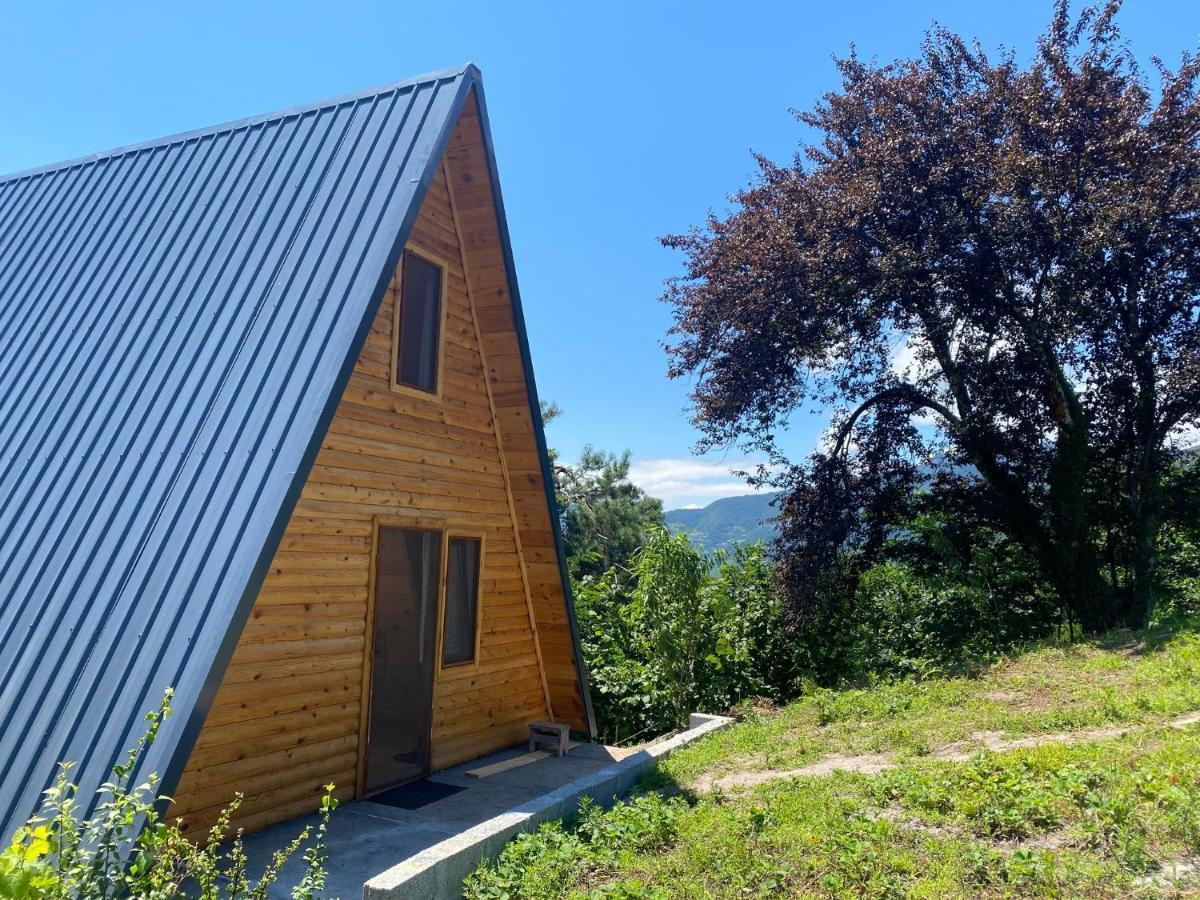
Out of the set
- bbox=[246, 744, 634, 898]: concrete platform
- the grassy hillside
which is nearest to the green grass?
the grassy hillside

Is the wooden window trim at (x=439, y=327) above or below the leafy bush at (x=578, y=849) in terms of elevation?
above

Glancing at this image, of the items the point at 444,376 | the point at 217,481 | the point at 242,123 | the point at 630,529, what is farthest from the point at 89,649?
the point at 630,529

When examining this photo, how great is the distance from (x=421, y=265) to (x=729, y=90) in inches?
249

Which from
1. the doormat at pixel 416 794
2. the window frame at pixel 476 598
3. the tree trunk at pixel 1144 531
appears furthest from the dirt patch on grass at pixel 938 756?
the tree trunk at pixel 1144 531

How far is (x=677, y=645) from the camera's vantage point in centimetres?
934

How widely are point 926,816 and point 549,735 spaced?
4.41 m

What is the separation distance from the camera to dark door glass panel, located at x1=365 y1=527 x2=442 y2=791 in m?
6.23

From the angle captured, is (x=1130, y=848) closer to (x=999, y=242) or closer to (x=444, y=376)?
(x=444, y=376)

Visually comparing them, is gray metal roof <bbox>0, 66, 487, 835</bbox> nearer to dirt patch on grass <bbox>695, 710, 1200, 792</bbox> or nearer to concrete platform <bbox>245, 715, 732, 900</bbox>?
concrete platform <bbox>245, 715, 732, 900</bbox>

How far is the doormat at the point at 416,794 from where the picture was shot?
19.4 feet

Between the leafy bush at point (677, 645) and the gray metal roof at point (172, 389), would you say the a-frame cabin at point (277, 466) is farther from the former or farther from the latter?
the leafy bush at point (677, 645)

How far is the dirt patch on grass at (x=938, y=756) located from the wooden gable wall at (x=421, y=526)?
8.51 ft

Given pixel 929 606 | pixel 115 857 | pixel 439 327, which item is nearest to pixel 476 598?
pixel 439 327

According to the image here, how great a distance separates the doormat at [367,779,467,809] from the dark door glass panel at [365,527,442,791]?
92 millimetres
